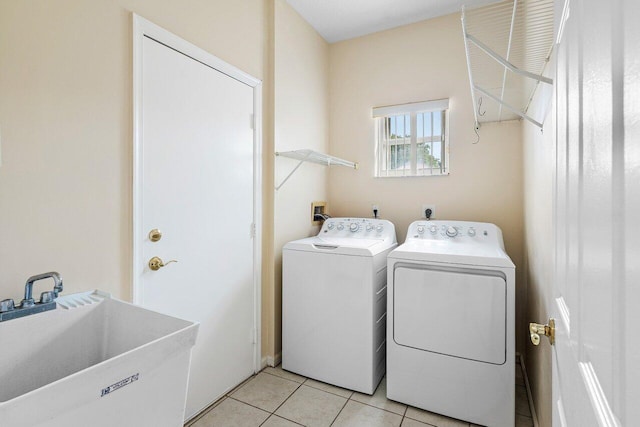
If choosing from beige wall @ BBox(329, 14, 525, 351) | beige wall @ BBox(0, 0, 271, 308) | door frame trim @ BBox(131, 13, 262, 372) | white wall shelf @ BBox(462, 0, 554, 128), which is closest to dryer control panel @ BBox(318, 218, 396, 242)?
beige wall @ BBox(329, 14, 525, 351)

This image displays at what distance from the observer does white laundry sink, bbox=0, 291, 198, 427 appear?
0.69 m

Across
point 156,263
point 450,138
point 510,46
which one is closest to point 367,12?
point 450,138

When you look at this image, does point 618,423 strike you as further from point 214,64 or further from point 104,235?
point 214,64

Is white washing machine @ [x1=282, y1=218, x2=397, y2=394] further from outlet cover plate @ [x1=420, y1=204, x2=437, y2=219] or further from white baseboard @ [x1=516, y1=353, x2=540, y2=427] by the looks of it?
white baseboard @ [x1=516, y1=353, x2=540, y2=427]

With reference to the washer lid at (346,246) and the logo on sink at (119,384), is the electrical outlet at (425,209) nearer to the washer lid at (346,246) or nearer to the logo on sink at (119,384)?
the washer lid at (346,246)

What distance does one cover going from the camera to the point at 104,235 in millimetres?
1406

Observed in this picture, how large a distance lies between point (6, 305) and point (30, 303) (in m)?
0.06

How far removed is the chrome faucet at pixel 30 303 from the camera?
101 centimetres

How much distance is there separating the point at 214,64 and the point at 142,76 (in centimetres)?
51

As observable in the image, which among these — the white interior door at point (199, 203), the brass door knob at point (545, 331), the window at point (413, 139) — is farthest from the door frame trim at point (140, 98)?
the brass door knob at point (545, 331)

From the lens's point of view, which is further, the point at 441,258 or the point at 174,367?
the point at 441,258

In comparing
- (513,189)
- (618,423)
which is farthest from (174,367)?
(513,189)

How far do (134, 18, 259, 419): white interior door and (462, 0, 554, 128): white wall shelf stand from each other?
1427 millimetres

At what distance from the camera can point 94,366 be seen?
72 cm
